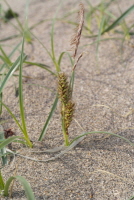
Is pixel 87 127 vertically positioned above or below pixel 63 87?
below

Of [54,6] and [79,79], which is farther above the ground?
[54,6]

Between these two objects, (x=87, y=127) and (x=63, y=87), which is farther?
(x=87, y=127)

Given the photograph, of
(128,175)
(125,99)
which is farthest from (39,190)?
(125,99)

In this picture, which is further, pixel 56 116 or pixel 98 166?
pixel 56 116

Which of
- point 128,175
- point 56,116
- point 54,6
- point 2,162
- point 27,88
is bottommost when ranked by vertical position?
point 128,175

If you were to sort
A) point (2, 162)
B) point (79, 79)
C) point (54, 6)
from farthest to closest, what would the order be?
point (54, 6)
point (79, 79)
point (2, 162)

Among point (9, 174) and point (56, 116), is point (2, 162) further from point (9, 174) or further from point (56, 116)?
point (56, 116)

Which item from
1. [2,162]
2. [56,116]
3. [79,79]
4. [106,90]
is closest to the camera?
[2,162]
